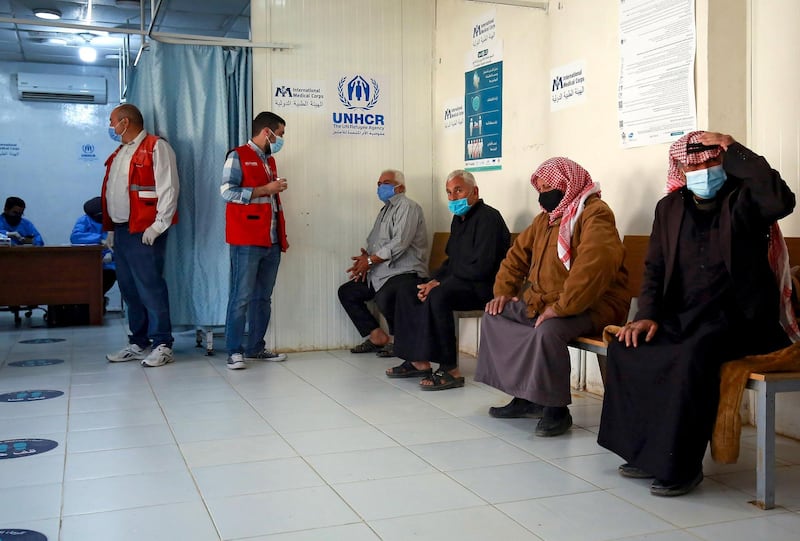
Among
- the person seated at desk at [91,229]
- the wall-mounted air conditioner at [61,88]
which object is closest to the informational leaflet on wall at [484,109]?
the person seated at desk at [91,229]

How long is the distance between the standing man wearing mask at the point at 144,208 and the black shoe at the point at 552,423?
290cm

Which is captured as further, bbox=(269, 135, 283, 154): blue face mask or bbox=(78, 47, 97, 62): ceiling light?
bbox=(78, 47, 97, 62): ceiling light

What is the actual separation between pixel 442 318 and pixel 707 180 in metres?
2.03

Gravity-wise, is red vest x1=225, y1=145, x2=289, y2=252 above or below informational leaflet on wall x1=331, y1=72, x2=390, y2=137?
below

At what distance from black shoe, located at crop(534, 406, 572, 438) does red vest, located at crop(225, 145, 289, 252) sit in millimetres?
2493

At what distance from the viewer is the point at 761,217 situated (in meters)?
2.87

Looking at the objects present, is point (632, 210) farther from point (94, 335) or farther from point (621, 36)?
point (94, 335)

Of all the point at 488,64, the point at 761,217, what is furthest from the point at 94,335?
the point at 761,217

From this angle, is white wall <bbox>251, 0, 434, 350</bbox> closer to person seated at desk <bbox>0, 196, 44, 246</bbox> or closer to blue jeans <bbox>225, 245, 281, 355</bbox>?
blue jeans <bbox>225, 245, 281, 355</bbox>

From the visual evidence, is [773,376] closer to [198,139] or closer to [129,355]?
[198,139]

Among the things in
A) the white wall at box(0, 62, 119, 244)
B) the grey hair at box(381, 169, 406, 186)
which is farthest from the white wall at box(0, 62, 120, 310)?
the grey hair at box(381, 169, 406, 186)

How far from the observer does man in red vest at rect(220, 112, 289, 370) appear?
17.6 ft

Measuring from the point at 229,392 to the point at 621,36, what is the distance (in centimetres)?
289

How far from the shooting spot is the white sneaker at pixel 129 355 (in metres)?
5.71
